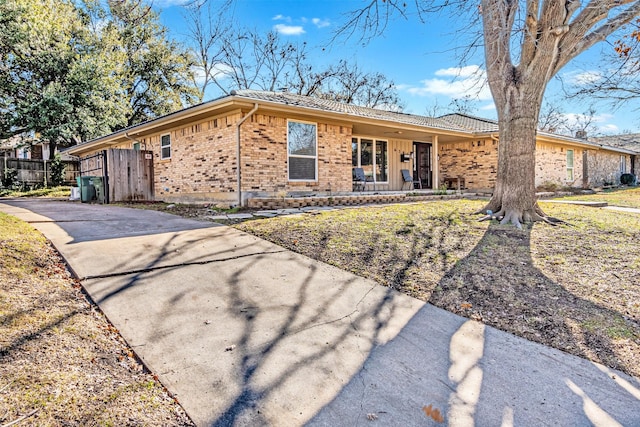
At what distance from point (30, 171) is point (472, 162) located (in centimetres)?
2384

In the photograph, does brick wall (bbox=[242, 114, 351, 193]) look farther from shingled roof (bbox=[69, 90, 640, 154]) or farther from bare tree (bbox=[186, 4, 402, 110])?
bare tree (bbox=[186, 4, 402, 110])

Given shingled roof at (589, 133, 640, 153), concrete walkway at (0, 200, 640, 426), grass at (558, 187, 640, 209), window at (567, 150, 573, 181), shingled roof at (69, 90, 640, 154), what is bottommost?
concrete walkway at (0, 200, 640, 426)

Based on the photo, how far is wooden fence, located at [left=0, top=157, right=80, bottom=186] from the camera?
2025 cm

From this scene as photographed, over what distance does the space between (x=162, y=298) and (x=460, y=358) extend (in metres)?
2.52

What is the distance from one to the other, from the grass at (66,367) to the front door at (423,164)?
51.0ft

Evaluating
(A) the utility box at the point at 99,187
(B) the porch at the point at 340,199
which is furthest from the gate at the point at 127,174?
(B) the porch at the point at 340,199

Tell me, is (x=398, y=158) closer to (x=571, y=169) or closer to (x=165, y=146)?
(x=165, y=146)

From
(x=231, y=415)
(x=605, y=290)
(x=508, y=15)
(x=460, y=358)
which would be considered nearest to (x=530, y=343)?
(x=460, y=358)

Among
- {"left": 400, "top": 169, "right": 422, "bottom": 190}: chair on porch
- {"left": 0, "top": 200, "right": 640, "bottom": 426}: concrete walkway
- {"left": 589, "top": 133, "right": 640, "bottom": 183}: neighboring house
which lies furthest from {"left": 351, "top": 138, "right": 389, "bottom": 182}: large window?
{"left": 589, "top": 133, "right": 640, "bottom": 183}: neighboring house

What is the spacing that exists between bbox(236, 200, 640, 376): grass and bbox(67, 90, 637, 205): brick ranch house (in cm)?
323

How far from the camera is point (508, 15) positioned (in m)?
6.98

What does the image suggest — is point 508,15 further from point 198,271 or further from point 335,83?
point 335,83

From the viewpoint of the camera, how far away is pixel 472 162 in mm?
16141

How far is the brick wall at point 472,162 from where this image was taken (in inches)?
608
